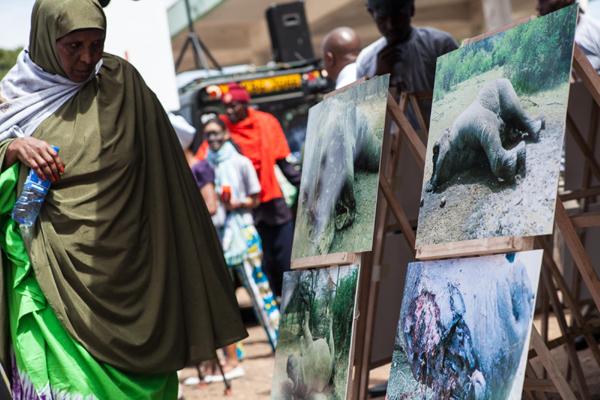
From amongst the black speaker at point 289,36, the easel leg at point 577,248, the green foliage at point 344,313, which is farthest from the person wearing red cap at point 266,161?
the black speaker at point 289,36

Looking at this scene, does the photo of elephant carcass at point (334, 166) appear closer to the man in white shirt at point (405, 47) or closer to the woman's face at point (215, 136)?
the man in white shirt at point (405, 47)

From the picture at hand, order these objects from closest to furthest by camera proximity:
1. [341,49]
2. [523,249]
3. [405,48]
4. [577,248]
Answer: [523,249] < [577,248] < [405,48] < [341,49]

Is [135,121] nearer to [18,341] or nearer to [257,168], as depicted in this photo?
[18,341]

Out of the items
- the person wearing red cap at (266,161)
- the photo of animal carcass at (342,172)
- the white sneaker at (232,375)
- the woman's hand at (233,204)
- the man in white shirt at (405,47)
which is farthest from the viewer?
the person wearing red cap at (266,161)

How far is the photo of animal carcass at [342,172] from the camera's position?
2.57m

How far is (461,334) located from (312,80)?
6238 millimetres

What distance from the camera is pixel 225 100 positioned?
5.55 meters

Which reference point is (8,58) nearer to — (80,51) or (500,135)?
(80,51)

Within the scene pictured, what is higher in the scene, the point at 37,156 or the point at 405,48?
the point at 405,48

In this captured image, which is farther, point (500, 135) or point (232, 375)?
point (232, 375)

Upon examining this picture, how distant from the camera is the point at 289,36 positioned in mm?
10117

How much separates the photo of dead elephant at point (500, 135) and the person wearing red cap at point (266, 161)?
3082 millimetres

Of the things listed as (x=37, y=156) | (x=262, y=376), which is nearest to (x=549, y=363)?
(x=37, y=156)

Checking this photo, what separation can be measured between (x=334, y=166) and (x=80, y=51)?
1.00 meters
